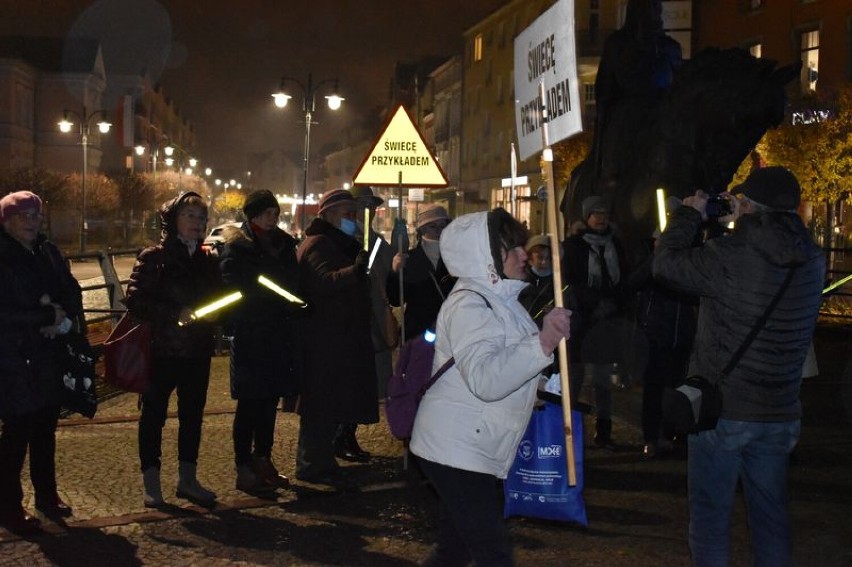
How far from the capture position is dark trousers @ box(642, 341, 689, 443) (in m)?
8.19

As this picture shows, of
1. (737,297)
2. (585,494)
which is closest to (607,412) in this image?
(585,494)

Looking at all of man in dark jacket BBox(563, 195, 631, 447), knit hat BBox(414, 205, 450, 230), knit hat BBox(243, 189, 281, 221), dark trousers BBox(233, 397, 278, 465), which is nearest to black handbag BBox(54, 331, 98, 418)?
dark trousers BBox(233, 397, 278, 465)

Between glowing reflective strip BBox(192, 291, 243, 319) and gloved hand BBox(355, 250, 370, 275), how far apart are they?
76 cm

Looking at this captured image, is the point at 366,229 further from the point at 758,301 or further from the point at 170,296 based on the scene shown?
the point at 758,301

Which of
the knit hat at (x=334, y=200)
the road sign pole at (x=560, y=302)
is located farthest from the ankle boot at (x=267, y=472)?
the road sign pole at (x=560, y=302)

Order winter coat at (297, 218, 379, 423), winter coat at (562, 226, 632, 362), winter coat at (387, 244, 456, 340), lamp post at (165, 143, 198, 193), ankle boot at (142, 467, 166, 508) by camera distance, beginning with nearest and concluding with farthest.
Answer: ankle boot at (142, 467, 166, 508) < winter coat at (297, 218, 379, 423) < winter coat at (387, 244, 456, 340) < winter coat at (562, 226, 632, 362) < lamp post at (165, 143, 198, 193)

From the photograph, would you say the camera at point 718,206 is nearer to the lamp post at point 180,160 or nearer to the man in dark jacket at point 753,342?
the man in dark jacket at point 753,342

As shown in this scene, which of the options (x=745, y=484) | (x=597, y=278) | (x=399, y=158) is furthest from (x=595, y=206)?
(x=745, y=484)

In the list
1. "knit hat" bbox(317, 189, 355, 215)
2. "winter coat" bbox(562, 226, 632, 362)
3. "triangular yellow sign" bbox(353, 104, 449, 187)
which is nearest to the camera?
"knit hat" bbox(317, 189, 355, 215)

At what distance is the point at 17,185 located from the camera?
51.7 meters

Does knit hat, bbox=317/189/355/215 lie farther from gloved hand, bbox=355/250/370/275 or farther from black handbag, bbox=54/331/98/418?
black handbag, bbox=54/331/98/418

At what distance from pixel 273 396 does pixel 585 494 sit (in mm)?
2092

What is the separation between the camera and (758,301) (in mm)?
4254

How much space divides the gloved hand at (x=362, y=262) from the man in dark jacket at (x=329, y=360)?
7cm
